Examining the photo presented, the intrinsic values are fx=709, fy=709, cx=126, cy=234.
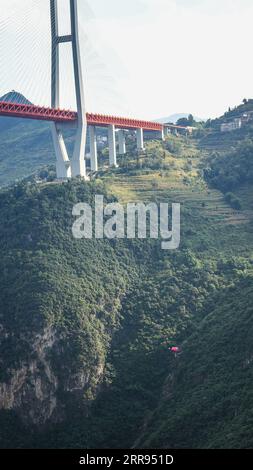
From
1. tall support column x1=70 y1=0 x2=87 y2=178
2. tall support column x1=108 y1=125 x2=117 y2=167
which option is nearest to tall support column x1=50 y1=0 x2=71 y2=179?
tall support column x1=70 y1=0 x2=87 y2=178

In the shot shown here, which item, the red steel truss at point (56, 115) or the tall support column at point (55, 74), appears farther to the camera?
the tall support column at point (55, 74)

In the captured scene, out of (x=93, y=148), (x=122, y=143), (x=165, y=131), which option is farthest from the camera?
(x=165, y=131)

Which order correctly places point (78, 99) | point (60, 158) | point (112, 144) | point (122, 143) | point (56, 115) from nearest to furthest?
point (56, 115), point (78, 99), point (60, 158), point (112, 144), point (122, 143)

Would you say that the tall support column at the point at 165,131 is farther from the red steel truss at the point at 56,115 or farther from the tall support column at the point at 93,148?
the tall support column at the point at 93,148

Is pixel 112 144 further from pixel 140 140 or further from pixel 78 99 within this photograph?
pixel 78 99

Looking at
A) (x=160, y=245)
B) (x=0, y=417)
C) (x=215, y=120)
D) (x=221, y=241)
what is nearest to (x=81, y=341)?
(x=0, y=417)

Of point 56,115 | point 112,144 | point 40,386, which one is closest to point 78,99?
point 56,115

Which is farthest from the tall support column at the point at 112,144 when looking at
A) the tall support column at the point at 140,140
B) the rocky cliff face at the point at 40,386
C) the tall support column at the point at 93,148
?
the rocky cliff face at the point at 40,386
